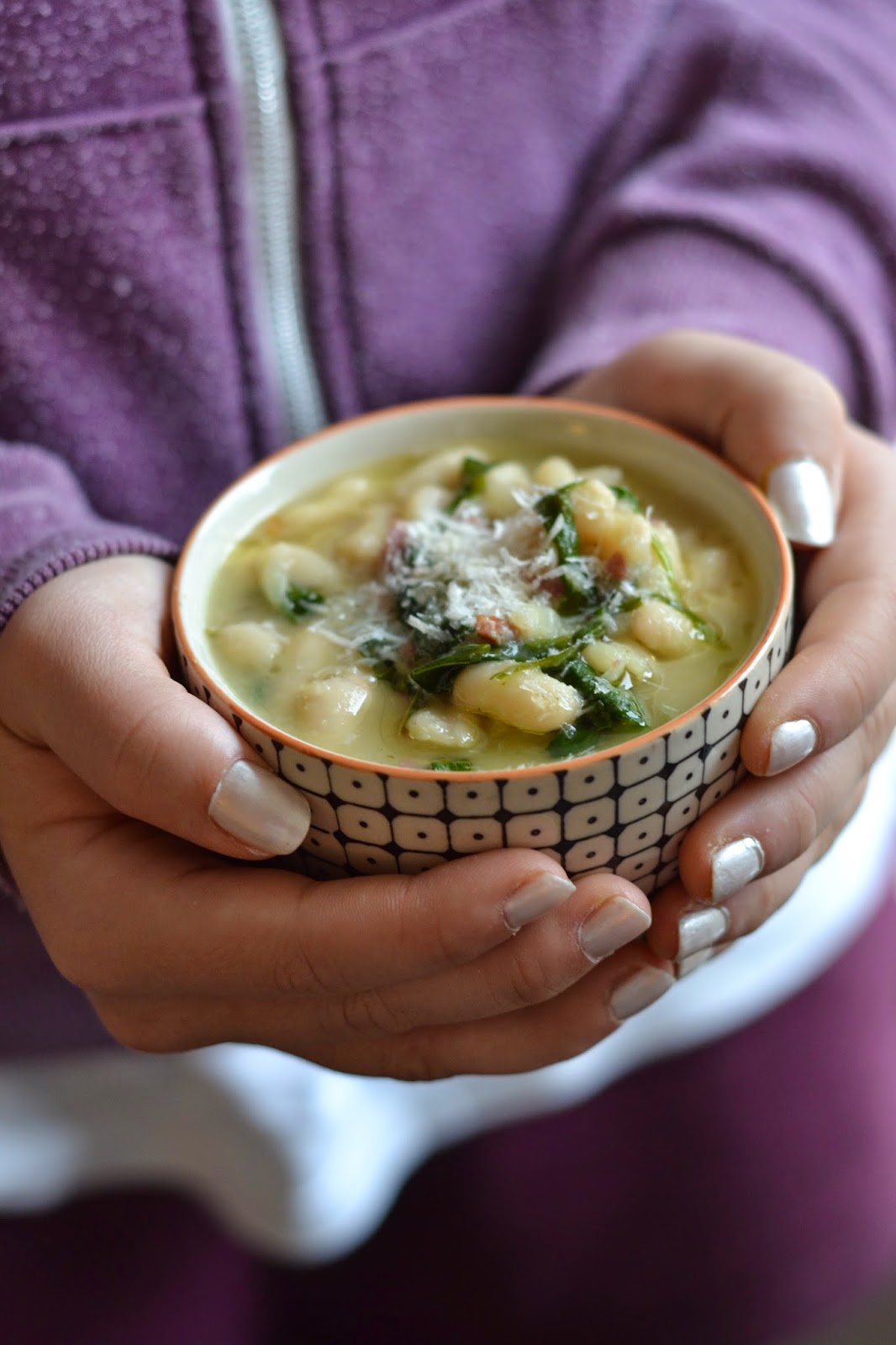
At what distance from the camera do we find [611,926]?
69cm

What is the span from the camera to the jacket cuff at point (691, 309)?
1070mm

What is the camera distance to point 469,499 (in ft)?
2.87

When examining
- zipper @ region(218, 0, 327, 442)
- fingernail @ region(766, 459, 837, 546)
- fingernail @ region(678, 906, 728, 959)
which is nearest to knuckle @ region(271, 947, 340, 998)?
fingernail @ region(678, 906, 728, 959)

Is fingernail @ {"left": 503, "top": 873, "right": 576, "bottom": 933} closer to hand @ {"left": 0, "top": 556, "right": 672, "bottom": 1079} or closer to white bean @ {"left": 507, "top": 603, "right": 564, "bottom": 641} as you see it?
hand @ {"left": 0, "top": 556, "right": 672, "bottom": 1079}

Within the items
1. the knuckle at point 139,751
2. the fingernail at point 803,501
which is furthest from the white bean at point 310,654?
the fingernail at point 803,501

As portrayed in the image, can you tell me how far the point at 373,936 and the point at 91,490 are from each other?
53 centimetres

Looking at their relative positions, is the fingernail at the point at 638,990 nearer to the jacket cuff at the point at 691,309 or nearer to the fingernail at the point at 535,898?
the fingernail at the point at 535,898

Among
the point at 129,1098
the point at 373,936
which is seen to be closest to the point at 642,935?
the point at 373,936

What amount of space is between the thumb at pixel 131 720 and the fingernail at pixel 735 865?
9.7 inches

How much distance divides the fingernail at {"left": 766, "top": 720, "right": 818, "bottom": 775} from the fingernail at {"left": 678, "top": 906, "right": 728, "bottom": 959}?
10 centimetres

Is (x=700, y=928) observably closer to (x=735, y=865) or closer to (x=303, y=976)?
(x=735, y=865)

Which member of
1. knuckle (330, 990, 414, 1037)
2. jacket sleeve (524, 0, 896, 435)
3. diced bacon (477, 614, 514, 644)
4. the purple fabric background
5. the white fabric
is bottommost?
the purple fabric background

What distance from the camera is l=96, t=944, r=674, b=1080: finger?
782 millimetres

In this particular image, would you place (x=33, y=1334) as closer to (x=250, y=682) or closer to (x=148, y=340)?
(x=250, y=682)
